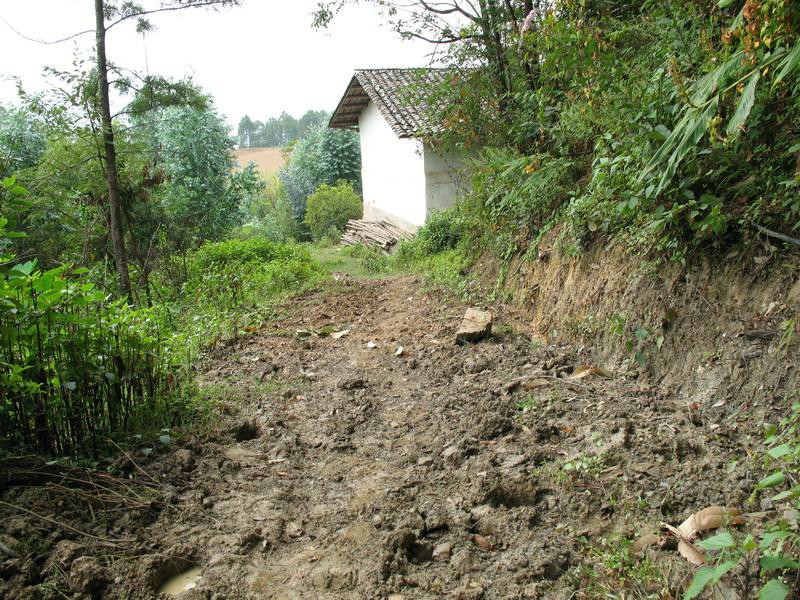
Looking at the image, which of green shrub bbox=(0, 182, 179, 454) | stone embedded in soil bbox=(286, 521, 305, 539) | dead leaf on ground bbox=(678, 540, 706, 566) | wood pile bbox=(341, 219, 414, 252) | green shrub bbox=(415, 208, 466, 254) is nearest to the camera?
dead leaf on ground bbox=(678, 540, 706, 566)

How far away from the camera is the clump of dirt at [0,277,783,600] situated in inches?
95.7

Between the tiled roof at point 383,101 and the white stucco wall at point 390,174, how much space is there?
1.36ft

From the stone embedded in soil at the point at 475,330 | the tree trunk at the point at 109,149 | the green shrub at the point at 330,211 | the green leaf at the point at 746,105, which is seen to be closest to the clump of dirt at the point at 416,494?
the stone embedded in soil at the point at 475,330

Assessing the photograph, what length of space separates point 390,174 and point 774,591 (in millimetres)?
16361

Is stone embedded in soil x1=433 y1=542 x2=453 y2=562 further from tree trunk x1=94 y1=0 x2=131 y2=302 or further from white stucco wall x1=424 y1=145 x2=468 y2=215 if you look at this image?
white stucco wall x1=424 y1=145 x2=468 y2=215

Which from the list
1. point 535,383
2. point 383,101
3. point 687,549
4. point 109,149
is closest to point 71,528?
point 687,549

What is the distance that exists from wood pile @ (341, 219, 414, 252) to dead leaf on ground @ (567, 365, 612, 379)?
10560 mm

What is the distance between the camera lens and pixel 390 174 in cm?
1731

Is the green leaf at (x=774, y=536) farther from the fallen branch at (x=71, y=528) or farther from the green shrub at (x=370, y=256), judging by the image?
the green shrub at (x=370, y=256)

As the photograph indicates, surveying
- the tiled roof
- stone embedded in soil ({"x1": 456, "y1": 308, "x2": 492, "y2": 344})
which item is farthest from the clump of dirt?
the tiled roof

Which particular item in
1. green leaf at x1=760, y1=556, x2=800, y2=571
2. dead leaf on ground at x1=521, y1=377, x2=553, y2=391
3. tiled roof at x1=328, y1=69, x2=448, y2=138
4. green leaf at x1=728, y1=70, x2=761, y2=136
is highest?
tiled roof at x1=328, y1=69, x2=448, y2=138

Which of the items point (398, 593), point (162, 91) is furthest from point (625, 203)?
point (162, 91)

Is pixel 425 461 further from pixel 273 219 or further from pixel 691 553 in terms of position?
pixel 273 219

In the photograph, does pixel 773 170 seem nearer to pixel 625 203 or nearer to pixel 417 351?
pixel 625 203
